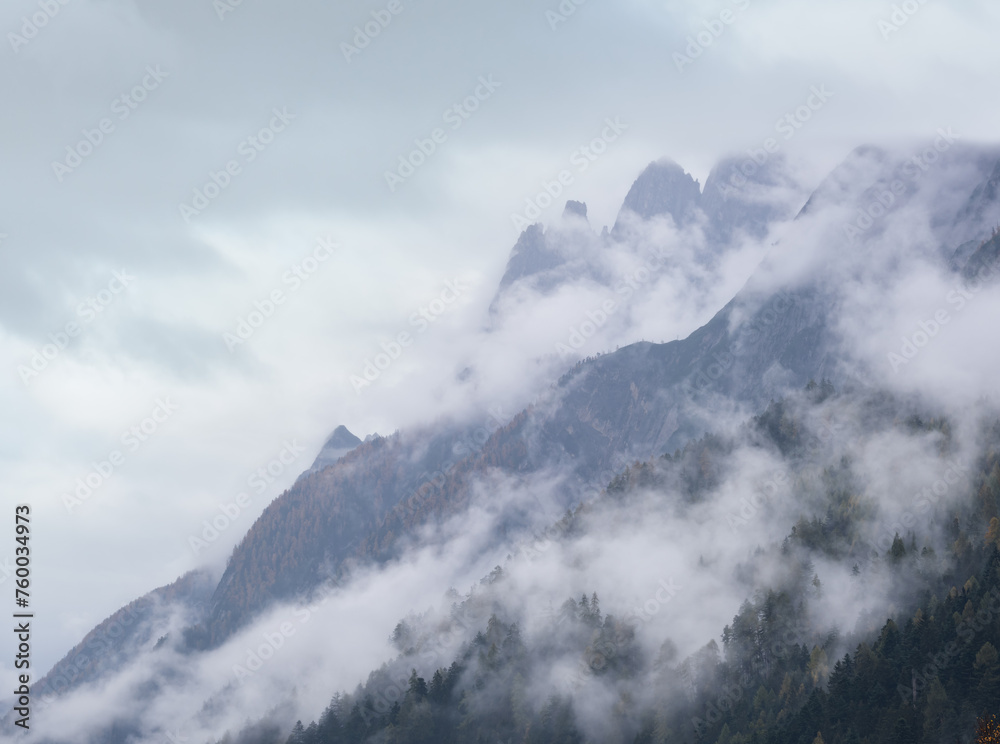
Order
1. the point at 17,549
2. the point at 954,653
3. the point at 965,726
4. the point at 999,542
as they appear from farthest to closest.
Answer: the point at 999,542
the point at 954,653
the point at 965,726
the point at 17,549

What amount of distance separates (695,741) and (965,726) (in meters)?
61.3

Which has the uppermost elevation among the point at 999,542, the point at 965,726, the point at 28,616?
the point at 28,616

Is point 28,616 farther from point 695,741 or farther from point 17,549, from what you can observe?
point 695,741

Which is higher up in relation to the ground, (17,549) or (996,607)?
(17,549)

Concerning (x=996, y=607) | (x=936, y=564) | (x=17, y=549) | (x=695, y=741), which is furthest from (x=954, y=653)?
(x=17, y=549)

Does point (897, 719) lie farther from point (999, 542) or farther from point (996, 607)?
point (999, 542)

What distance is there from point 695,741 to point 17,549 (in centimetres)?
13253

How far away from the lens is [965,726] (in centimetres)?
14612

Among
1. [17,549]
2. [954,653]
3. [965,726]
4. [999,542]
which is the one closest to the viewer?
[17,549]

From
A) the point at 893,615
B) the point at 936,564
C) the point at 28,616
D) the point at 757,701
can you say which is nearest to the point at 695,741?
the point at 757,701

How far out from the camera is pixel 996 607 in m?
163

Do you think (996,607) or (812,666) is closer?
(996,607)

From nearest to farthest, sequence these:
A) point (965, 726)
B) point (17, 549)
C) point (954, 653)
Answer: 1. point (17, 549)
2. point (965, 726)
3. point (954, 653)

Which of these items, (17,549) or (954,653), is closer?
(17,549)
